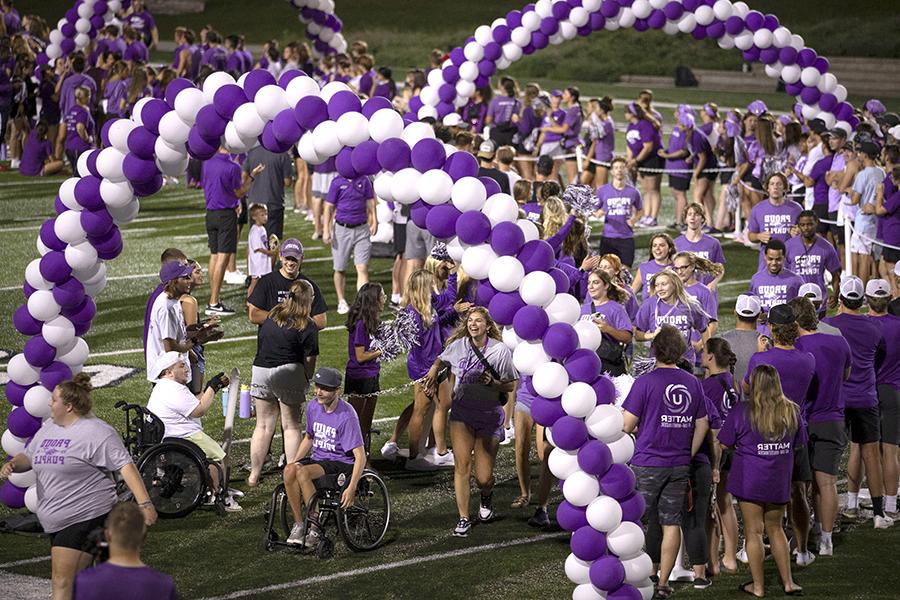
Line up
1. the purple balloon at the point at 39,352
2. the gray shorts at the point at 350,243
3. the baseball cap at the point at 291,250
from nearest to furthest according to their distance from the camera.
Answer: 1. the purple balloon at the point at 39,352
2. the baseball cap at the point at 291,250
3. the gray shorts at the point at 350,243

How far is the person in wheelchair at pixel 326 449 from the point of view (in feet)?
32.7

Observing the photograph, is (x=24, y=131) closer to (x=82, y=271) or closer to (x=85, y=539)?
(x=82, y=271)

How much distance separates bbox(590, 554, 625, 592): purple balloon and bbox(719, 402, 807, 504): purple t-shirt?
1.18m

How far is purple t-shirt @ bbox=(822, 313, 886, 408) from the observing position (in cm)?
1076

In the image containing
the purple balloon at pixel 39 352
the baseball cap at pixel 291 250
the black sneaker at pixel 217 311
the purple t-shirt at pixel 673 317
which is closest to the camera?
the purple balloon at pixel 39 352

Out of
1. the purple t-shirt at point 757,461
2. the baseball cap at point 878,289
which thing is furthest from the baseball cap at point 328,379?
Answer: the baseball cap at point 878,289

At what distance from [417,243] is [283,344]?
5210 millimetres

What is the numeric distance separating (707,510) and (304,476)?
2761 millimetres

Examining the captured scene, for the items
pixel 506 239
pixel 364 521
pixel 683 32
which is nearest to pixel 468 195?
pixel 506 239

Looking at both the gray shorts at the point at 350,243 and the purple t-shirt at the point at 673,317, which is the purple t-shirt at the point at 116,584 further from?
the gray shorts at the point at 350,243

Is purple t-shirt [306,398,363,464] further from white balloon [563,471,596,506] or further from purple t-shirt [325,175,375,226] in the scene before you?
purple t-shirt [325,175,375,226]

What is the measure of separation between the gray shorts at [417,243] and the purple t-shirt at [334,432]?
6.23 metres

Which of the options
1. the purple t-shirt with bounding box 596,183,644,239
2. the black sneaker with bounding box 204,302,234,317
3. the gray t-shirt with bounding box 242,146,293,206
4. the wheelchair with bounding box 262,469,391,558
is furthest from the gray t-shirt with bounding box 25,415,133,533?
the gray t-shirt with bounding box 242,146,293,206

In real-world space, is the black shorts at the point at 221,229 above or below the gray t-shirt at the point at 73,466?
above
